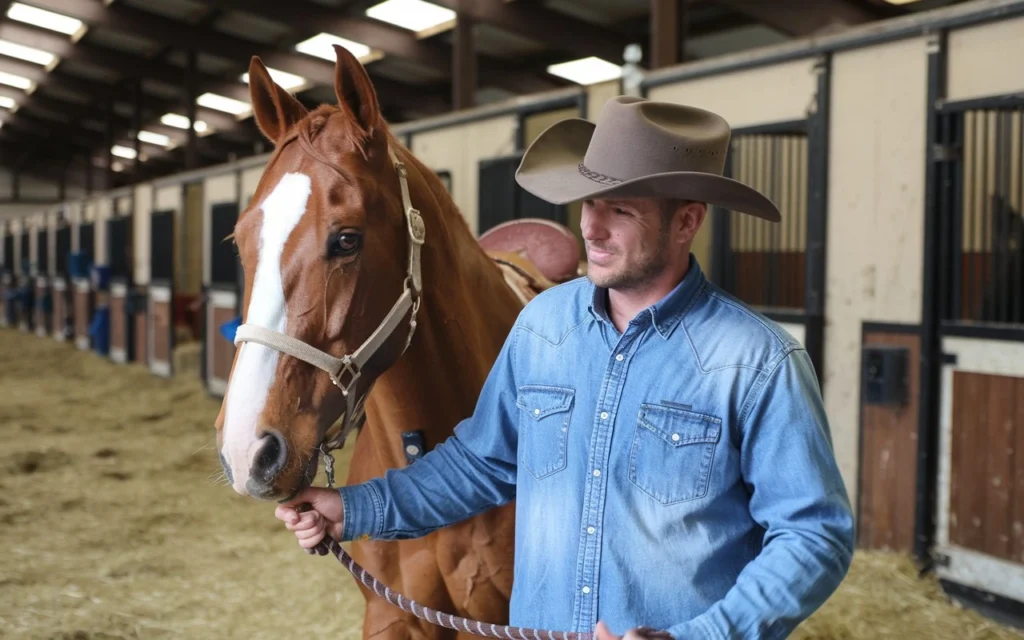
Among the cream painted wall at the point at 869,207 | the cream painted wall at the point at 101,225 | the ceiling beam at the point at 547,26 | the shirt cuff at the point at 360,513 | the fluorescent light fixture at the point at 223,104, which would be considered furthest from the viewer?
the fluorescent light fixture at the point at 223,104

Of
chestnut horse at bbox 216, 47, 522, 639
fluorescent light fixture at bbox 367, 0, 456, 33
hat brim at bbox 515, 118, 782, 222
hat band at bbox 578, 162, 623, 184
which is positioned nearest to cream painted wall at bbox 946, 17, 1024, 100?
chestnut horse at bbox 216, 47, 522, 639

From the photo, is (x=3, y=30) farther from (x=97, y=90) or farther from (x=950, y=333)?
(x=950, y=333)

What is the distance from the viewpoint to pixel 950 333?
2988 mm

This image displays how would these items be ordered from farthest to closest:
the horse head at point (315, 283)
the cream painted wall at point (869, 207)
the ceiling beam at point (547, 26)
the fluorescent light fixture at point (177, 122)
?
the fluorescent light fixture at point (177, 122) < the ceiling beam at point (547, 26) < the cream painted wall at point (869, 207) < the horse head at point (315, 283)

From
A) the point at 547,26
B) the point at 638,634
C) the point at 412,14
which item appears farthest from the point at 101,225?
the point at 638,634

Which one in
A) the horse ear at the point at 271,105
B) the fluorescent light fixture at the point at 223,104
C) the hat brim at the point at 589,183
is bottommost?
the hat brim at the point at 589,183

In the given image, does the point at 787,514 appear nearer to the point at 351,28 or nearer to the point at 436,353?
the point at 436,353

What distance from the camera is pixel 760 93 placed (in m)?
3.53

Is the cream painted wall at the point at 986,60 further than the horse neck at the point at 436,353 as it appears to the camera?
Yes

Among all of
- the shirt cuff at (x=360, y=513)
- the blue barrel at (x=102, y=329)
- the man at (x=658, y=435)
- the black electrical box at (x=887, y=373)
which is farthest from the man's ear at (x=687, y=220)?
the blue barrel at (x=102, y=329)

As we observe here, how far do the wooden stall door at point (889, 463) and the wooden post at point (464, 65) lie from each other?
12.2 ft

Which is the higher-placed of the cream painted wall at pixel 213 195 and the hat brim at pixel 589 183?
the cream painted wall at pixel 213 195

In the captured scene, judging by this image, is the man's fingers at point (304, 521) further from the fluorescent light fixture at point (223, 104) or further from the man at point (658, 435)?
the fluorescent light fixture at point (223, 104)

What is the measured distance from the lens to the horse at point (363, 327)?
1.17 meters
